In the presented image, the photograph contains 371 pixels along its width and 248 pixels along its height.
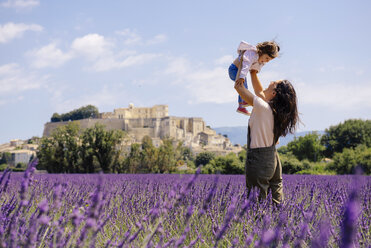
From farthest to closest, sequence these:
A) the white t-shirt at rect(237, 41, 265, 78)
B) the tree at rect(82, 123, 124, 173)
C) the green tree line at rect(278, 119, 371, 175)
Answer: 1. the tree at rect(82, 123, 124, 173)
2. the green tree line at rect(278, 119, 371, 175)
3. the white t-shirt at rect(237, 41, 265, 78)

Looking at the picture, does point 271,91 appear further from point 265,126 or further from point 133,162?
point 133,162

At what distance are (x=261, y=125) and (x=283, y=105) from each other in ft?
0.77

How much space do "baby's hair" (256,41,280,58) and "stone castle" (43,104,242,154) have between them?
7322cm

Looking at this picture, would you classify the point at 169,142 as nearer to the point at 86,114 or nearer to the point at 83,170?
the point at 83,170

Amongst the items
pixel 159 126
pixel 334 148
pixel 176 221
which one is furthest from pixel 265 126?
pixel 159 126

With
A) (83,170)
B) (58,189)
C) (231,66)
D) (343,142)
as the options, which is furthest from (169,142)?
(58,189)

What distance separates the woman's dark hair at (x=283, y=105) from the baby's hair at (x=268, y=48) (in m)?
0.25

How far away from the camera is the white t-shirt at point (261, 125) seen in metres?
2.82

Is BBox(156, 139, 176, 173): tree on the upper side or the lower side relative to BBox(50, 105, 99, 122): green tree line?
lower

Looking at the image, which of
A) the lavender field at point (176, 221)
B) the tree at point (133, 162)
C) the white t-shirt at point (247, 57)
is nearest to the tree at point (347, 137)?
the tree at point (133, 162)

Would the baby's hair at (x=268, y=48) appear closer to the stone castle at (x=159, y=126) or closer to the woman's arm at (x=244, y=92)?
the woman's arm at (x=244, y=92)

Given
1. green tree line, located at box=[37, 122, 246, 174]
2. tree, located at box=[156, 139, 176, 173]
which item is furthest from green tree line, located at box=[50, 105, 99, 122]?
tree, located at box=[156, 139, 176, 173]

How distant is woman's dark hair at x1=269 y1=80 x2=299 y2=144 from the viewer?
2.88 metres

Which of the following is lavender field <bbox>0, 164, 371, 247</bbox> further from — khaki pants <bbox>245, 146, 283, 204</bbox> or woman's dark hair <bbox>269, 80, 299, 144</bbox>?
woman's dark hair <bbox>269, 80, 299, 144</bbox>
